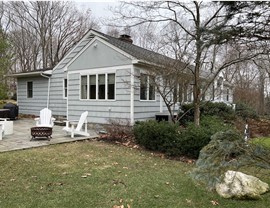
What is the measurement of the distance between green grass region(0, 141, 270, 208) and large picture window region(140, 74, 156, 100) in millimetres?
3674

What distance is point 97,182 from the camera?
14.9 ft

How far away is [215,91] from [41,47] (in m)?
23.6

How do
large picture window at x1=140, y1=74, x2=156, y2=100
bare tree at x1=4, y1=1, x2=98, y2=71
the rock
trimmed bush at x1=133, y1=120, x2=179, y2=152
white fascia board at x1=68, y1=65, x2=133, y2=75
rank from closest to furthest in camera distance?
the rock < trimmed bush at x1=133, y1=120, x2=179, y2=152 < large picture window at x1=140, y1=74, x2=156, y2=100 < white fascia board at x1=68, y1=65, x2=133, y2=75 < bare tree at x1=4, y1=1, x2=98, y2=71

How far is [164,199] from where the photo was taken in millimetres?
3893

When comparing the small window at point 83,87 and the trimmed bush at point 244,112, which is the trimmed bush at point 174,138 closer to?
the small window at point 83,87

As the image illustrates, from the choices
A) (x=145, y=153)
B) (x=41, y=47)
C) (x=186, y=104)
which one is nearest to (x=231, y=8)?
(x=145, y=153)

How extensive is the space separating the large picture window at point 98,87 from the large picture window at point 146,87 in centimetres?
128

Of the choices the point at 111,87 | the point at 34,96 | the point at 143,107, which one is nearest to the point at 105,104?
the point at 111,87

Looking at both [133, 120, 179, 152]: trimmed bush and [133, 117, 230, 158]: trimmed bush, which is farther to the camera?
[133, 120, 179, 152]: trimmed bush

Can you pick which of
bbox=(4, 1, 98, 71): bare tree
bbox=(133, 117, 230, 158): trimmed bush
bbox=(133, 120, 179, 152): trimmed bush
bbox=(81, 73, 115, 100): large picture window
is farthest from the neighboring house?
bbox=(4, 1, 98, 71): bare tree

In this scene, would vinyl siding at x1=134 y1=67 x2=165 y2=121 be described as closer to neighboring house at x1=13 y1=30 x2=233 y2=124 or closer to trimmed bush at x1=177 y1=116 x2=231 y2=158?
neighboring house at x1=13 y1=30 x2=233 y2=124

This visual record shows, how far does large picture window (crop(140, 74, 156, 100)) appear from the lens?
966 centimetres

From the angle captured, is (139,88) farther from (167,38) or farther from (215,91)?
(215,91)

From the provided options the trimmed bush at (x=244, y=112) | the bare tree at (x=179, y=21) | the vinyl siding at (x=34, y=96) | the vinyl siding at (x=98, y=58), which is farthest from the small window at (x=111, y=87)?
the trimmed bush at (x=244, y=112)
